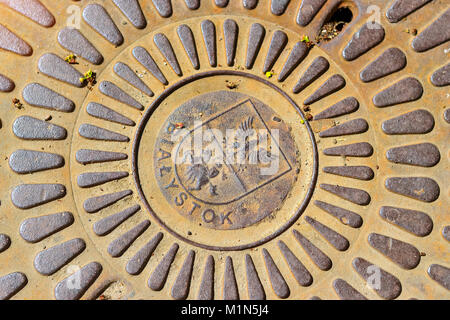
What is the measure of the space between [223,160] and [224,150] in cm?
13

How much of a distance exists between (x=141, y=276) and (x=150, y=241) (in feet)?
1.44

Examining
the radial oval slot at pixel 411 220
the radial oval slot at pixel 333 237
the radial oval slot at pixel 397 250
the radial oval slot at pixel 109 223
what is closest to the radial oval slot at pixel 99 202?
the radial oval slot at pixel 109 223

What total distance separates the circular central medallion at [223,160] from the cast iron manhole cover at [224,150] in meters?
0.02

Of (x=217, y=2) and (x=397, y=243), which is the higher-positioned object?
(x=217, y=2)

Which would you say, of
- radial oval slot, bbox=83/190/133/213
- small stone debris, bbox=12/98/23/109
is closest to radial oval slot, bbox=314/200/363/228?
radial oval slot, bbox=83/190/133/213

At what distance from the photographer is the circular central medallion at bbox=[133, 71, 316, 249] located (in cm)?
522

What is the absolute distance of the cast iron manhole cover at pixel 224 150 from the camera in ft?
16.8

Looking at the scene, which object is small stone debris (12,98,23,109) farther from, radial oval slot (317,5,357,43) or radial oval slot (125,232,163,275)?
radial oval slot (317,5,357,43)

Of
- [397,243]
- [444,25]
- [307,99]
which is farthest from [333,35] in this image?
[397,243]

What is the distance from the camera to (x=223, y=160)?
17.2ft

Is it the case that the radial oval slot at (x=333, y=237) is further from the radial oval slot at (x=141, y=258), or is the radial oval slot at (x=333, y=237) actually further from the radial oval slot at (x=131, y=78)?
the radial oval slot at (x=131, y=78)

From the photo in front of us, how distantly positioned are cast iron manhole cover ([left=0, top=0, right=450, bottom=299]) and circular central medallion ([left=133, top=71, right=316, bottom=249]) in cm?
2

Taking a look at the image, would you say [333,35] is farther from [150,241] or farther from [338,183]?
[150,241]

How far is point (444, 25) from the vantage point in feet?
17.5
